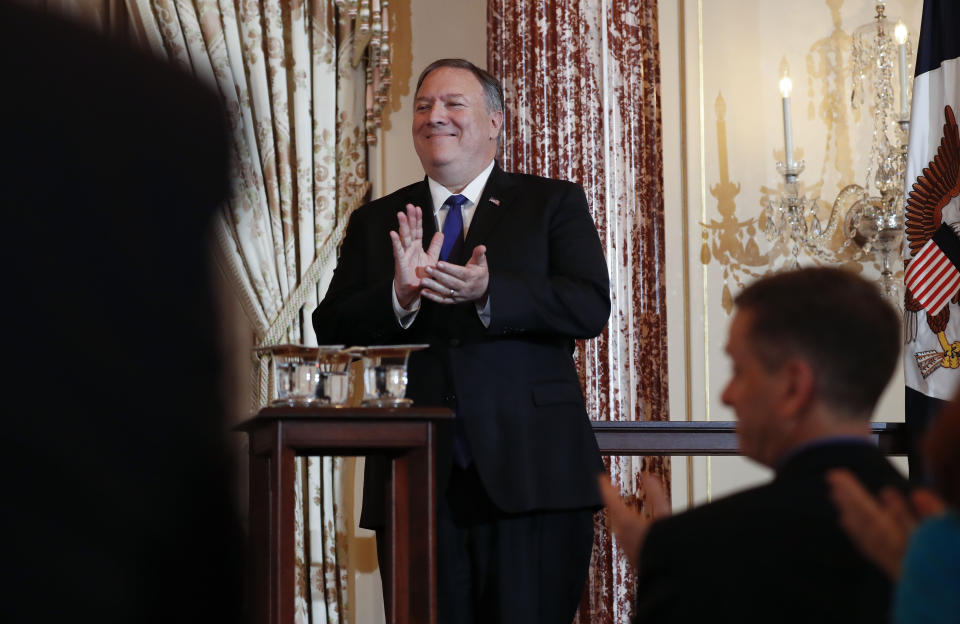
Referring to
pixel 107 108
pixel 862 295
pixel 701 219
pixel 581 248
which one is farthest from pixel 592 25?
pixel 107 108

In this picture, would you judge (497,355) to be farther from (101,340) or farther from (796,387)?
(101,340)

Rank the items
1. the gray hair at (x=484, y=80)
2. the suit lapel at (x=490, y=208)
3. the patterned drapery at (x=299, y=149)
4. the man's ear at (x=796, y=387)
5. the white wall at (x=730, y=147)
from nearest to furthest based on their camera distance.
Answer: the man's ear at (x=796, y=387) → the suit lapel at (x=490, y=208) → the gray hair at (x=484, y=80) → the patterned drapery at (x=299, y=149) → the white wall at (x=730, y=147)

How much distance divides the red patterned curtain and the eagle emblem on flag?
3.11 ft

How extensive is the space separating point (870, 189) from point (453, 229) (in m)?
2.65

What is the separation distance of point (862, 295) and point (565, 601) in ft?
5.34

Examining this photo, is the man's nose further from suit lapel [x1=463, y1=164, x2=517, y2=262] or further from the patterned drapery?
the patterned drapery

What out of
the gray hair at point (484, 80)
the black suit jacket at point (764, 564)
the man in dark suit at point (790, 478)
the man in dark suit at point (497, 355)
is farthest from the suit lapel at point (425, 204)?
the black suit jacket at point (764, 564)

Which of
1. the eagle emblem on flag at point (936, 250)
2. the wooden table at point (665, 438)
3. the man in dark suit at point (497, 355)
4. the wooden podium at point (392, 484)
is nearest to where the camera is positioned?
the wooden podium at point (392, 484)

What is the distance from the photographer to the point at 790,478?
4.47ft

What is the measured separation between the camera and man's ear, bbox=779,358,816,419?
1.46 metres

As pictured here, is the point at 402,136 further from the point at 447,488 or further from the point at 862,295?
the point at 862,295

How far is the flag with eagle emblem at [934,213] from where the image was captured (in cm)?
410

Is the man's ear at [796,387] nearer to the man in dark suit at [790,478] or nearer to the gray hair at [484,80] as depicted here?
the man in dark suit at [790,478]

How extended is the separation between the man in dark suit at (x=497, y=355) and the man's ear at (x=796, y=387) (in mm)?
1303
